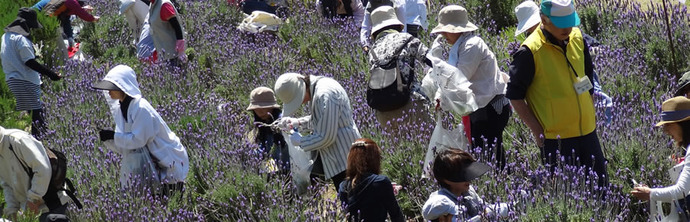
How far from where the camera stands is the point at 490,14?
31.1 feet

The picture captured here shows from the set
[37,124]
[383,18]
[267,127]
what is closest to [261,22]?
[37,124]

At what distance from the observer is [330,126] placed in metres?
5.67

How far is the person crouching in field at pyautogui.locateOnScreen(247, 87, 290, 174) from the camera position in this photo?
6.45 metres

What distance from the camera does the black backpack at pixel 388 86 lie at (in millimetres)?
6293

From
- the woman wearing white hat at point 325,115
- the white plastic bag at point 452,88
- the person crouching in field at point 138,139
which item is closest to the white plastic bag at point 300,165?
the woman wearing white hat at point 325,115

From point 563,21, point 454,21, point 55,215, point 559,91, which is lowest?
point 55,215

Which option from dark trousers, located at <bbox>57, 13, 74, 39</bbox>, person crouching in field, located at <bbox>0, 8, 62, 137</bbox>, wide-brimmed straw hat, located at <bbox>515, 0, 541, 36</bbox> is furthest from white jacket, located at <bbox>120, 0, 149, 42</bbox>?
wide-brimmed straw hat, located at <bbox>515, 0, 541, 36</bbox>

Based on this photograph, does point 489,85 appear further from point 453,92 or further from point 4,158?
point 4,158

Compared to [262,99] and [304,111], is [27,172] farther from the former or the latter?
[304,111]

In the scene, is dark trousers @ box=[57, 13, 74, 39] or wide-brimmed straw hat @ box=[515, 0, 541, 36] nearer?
wide-brimmed straw hat @ box=[515, 0, 541, 36]

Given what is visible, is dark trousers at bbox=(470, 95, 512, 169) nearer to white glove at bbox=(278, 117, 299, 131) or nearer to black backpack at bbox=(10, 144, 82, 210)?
white glove at bbox=(278, 117, 299, 131)

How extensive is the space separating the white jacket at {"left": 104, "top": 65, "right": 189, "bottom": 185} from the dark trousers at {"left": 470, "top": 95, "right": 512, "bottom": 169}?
5.64 ft

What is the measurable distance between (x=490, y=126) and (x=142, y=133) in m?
1.96

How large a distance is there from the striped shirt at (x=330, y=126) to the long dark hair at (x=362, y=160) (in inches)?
28.4
